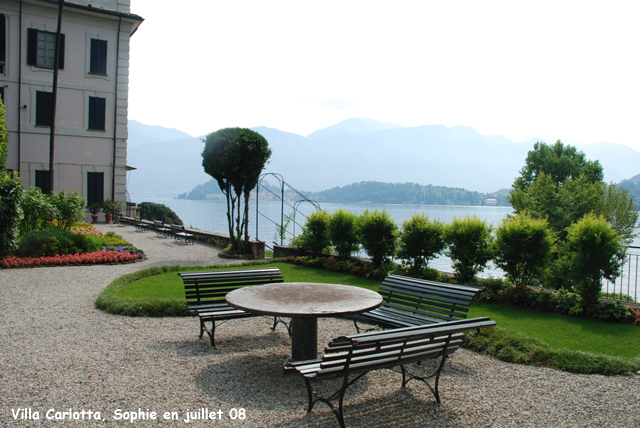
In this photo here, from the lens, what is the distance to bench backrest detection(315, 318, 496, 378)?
333 cm

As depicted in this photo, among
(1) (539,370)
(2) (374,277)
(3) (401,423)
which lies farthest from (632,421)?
(2) (374,277)

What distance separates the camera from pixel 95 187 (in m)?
24.0

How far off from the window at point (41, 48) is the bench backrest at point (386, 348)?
84.1ft

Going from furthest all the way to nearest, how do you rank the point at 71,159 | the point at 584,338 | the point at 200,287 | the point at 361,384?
the point at 71,159 < the point at 200,287 < the point at 584,338 < the point at 361,384

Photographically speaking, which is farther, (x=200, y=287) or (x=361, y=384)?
(x=200, y=287)

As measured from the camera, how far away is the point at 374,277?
380 inches

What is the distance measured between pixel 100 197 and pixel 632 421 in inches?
1012

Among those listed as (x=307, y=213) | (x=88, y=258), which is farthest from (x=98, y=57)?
(x=307, y=213)

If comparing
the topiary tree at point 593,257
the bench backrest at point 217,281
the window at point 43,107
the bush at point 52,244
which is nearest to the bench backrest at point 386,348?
the bench backrest at point 217,281

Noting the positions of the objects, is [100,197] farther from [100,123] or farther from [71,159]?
[100,123]

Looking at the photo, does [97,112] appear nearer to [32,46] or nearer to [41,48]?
[41,48]

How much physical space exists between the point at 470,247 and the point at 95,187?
22186 mm

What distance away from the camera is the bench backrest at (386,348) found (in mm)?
3326

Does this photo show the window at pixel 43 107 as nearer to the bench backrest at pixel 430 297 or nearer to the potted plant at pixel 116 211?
the potted plant at pixel 116 211
